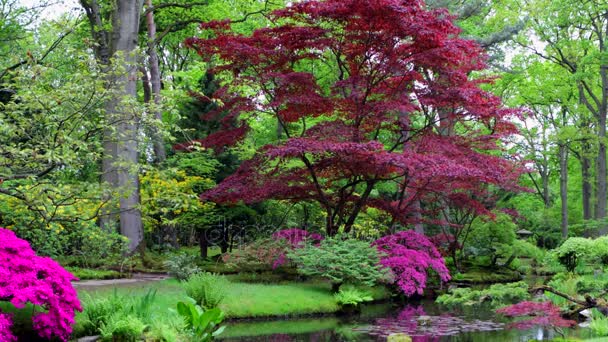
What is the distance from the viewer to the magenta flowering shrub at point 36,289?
662 centimetres

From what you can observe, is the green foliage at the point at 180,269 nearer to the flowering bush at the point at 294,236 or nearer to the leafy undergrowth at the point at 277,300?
the leafy undergrowth at the point at 277,300

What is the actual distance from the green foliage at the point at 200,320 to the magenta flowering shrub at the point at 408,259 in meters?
5.77

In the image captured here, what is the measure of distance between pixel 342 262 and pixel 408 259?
1710 mm

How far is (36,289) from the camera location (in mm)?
6742

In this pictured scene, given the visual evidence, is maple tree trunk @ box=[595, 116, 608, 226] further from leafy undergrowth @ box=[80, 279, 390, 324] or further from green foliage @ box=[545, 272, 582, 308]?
leafy undergrowth @ box=[80, 279, 390, 324]

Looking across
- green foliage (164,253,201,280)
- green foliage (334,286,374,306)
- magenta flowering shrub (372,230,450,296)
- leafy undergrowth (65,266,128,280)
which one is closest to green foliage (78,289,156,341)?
leafy undergrowth (65,266,128,280)

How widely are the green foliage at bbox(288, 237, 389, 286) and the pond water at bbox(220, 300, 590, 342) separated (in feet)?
2.70

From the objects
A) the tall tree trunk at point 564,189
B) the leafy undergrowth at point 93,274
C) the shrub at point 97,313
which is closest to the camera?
the shrub at point 97,313

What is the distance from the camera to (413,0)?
1402 cm

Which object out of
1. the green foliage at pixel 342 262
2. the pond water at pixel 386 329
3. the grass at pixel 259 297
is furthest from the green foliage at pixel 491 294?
the grass at pixel 259 297

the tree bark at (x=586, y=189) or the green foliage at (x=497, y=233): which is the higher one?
the tree bark at (x=586, y=189)

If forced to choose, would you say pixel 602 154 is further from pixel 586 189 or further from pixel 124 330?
pixel 124 330

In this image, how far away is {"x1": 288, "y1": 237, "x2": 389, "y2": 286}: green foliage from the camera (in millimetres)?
12633

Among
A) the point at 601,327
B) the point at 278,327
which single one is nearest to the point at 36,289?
the point at 278,327
